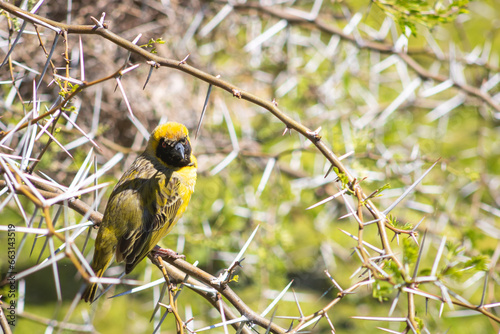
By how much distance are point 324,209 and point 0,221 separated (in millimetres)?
2700

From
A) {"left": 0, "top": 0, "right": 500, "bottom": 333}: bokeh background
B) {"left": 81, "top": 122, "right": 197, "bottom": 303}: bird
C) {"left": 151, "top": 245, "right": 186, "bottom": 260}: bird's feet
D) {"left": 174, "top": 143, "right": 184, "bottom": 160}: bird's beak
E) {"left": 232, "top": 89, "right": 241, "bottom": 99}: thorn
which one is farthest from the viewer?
{"left": 0, "top": 0, "right": 500, "bottom": 333}: bokeh background

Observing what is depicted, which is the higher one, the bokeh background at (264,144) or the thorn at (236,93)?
the thorn at (236,93)

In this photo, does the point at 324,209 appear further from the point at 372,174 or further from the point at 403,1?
the point at 403,1

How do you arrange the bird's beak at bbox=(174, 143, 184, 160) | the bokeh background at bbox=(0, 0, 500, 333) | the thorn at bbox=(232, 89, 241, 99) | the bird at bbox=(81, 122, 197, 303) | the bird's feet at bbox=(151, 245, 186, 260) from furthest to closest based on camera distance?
the bokeh background at bbox=(0, 0, 500, 333) → the bird's beak at bbox=(174, 143, 184, 160) → the bird at bbox=(81, 122, 197, 303) → the bird's feet at bbox=(151, 245, 186, 260) → the thorn at bbox=(232, 89, 241, 99)

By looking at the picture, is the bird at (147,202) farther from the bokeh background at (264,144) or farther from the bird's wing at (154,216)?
the bokeh background at (264,144)

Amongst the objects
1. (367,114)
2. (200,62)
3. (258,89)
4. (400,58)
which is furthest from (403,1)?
(258,89)

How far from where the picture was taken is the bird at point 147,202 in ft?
8.04

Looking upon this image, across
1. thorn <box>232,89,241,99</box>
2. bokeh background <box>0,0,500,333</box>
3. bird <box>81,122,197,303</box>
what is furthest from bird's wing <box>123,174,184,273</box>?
thorn <box>232,89,241,99</box>

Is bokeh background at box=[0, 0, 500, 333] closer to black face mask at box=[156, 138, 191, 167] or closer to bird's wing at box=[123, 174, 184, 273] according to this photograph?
black face mask at box=[156, 138, 191, 167]

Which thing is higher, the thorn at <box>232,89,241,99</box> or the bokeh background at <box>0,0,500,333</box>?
the thorn at <box>232,89,241,99</box>

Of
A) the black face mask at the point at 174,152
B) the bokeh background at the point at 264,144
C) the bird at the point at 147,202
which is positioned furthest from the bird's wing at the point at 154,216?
the bokeh background at the point at 264,144

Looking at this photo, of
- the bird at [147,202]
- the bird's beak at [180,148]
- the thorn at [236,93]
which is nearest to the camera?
the thorn at [236,93]

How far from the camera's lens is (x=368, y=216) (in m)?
3.75

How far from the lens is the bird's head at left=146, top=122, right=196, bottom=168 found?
2.76 m
